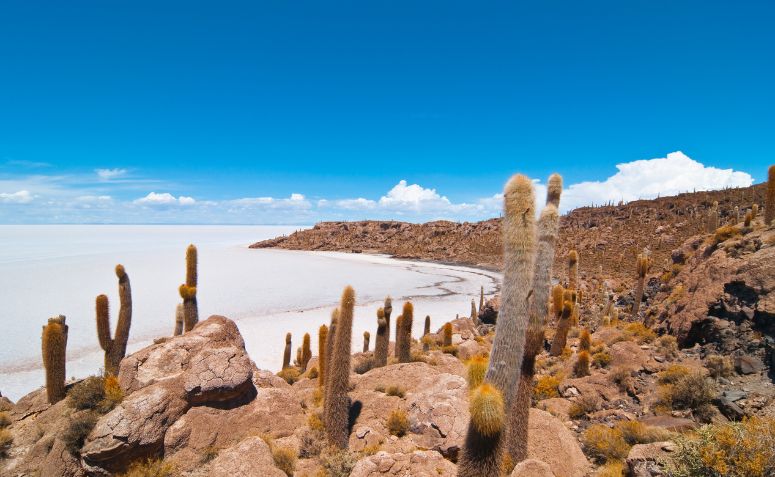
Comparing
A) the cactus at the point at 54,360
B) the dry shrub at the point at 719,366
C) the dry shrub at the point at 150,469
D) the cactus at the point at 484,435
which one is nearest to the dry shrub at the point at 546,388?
the dry shrub at the point at 719,366

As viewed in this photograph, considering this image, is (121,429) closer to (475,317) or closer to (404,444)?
(404,444)

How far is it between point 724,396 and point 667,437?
257 cm

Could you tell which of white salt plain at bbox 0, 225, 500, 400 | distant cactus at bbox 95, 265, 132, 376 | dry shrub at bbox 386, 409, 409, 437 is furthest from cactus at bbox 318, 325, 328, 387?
white salt plain at bbox 0, 225, 500, 400

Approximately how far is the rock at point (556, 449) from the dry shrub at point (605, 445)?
0.34 m

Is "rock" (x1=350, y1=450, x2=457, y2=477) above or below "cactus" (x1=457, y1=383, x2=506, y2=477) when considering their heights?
below

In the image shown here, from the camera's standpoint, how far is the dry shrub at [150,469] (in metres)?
6.85

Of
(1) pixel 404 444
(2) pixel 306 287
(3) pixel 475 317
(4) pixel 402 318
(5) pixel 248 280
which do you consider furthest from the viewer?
(5) pixel 248 280

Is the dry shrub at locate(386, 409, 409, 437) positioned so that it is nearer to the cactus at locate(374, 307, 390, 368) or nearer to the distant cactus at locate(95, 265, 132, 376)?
the cactus at locate(374, 307, 390, 368)

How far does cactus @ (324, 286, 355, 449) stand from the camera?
8.29 metres

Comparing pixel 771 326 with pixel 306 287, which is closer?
pixel 771 326

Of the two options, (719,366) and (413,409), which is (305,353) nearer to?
(413,409)

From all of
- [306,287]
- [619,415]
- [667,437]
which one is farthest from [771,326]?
[306,287]

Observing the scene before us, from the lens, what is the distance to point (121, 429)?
7188mm

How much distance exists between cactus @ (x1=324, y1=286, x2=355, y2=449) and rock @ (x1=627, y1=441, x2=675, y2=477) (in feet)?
17.0
